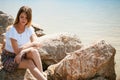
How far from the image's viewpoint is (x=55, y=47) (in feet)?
33.2

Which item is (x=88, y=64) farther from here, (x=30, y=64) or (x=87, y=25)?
(x=87, y=25)

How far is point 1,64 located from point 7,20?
8.72 meters

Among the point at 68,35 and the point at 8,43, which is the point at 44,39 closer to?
the point at 68,35

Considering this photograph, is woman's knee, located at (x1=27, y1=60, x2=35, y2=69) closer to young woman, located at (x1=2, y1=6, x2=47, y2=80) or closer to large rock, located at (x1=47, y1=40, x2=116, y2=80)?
young woman, located at (x1=2, y1=6, x2=47, y2=80)

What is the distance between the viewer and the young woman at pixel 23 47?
7.21 metres

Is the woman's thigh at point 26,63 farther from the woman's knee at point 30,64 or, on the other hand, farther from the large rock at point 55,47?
the large rock at point 55,47

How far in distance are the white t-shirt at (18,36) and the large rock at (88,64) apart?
1.85 meters

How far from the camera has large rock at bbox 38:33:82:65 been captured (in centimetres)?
1009

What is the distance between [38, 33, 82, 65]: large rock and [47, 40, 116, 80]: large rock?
2.97ft

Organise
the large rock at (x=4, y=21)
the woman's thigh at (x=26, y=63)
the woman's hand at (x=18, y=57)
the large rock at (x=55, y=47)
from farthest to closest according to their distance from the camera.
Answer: the large rock at (x=4, y=21)
the large rock at (x=55, y=47)
the woman's thigh at (x=26, y=63)
the woman's hand at (x=18, y=57)

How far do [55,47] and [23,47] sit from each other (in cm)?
291

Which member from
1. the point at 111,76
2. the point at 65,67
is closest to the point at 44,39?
the point at 65,67

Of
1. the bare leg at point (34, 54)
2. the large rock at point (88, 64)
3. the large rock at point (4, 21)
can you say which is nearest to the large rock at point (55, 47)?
the large rock at point (88, 64)

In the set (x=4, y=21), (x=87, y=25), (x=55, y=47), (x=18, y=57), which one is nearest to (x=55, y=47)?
(x=55, y=47)
